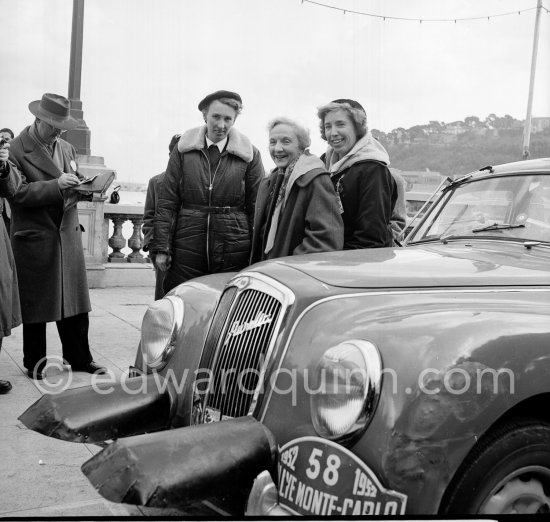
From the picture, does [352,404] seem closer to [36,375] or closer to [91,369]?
[36,375]

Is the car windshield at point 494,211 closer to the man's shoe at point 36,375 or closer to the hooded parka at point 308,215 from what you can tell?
the hooded parka at point 308,215

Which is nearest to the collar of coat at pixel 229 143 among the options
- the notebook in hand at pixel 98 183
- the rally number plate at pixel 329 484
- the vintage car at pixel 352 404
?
the notebook in hand at pixel 98 183

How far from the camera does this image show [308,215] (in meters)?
4.01

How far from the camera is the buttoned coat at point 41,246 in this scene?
5.12 meters

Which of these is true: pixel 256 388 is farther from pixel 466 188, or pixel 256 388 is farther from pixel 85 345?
pixel 85 345

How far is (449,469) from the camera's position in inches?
81.7

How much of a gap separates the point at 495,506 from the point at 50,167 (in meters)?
4.07

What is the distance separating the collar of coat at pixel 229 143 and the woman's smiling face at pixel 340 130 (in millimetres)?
749

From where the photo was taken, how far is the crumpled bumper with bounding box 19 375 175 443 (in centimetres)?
281

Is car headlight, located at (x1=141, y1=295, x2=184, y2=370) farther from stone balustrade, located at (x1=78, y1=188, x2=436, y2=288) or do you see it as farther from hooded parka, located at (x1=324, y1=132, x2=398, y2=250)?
stone balustrade, located at (x1=78, y1=188, x2=436, y2=288)

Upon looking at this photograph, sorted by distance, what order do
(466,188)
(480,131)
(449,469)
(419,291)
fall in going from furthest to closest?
(480,131), (466,188), (419,291), (449,469)

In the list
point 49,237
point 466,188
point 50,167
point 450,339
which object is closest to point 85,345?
point 49,237

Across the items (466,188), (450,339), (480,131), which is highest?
(480,131)

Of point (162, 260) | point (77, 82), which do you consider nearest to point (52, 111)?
point (162, 260)
